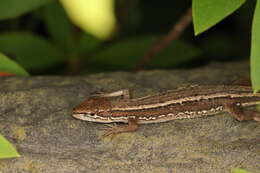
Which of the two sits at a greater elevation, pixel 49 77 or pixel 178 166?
pixel 49 77

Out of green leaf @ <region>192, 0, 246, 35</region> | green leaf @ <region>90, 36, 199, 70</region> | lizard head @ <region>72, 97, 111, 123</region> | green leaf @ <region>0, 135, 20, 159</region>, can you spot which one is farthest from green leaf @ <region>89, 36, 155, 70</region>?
green leaf @ <region>0, 135, 20, 159</region>

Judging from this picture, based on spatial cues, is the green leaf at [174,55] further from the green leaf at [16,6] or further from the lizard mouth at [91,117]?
the green leaf at [16,6]

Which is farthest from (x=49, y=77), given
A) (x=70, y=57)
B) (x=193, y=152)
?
(x=193, y=152)

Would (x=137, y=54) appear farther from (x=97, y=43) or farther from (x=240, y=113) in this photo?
(x=240, y=113)

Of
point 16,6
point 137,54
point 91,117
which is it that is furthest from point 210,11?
point 137,54

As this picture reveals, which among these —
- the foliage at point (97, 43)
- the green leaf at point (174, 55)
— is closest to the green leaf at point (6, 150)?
the foliage at point (97, 43)

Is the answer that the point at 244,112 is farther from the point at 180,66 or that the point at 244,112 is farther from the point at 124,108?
the point at 180,66
